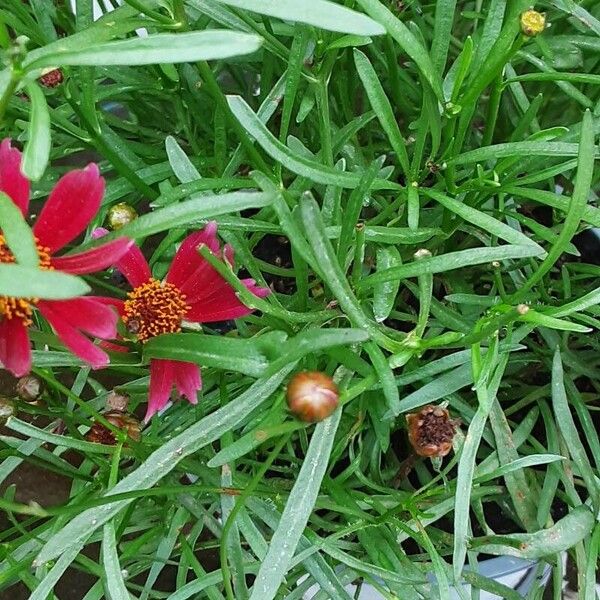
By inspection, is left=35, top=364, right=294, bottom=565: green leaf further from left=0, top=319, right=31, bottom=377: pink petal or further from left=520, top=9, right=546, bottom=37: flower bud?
left=520, top=9, right=546, bottom=37: flower bud

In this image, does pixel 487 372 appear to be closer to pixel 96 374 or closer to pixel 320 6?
pixel 320 6

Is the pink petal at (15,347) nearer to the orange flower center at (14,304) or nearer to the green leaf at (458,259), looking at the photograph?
the orange flower center at (14,304)

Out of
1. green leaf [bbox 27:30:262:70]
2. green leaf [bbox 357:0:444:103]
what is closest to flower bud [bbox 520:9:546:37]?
green leaf [bbox 357:0:444:103]

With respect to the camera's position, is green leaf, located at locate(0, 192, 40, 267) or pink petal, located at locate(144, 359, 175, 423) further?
pink petal, located at locate(144, 359, 175, 423)

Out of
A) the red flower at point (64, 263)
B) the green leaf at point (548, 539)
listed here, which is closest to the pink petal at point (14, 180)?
the red flower at point (64, 263)

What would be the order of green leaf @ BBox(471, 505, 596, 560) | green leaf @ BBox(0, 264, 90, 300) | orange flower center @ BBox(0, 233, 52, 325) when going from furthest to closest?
green leaf @ BBox(471, 505, 596, 560) < orange flower center @ BBox(0, 233, 52, 325) < green leaf @ BBox(0, 264, 90, 300)

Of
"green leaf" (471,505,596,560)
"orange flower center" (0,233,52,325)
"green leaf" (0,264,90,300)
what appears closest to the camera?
"green leaf" (0,264,90,300)

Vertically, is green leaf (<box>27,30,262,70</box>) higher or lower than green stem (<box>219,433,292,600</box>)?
higher
